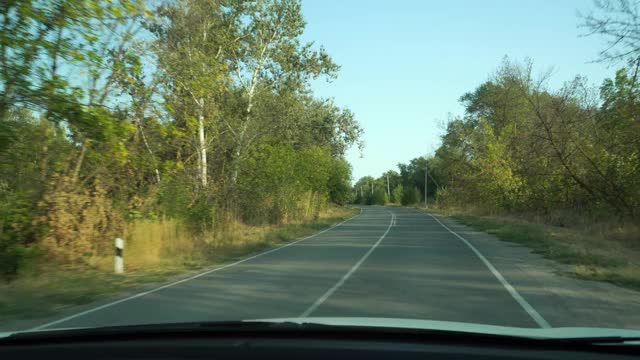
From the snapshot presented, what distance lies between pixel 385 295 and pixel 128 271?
7.73 m

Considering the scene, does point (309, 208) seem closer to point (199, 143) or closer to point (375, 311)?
point (199, 143)

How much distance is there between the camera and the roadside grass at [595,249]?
14047 mm

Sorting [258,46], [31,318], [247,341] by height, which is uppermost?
[258,46]

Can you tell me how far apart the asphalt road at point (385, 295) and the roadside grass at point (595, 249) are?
74 centimetres

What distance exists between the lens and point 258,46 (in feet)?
117

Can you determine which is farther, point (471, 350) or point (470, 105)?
point (470, 105)

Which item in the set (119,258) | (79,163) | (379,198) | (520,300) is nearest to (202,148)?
(79,163)

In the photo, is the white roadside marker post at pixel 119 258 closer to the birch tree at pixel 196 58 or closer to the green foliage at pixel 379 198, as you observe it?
the birch tree at pixel 196 58

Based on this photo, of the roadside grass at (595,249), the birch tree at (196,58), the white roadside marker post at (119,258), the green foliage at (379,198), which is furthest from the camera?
the green foliage at (379,198)

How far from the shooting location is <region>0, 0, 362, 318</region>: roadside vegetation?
11914 millimetres

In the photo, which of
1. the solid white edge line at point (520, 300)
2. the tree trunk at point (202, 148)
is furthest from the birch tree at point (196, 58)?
the solid white edge line at point (520, 300)

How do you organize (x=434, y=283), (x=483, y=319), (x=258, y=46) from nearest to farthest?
1. (x=483, y=319)
2. (x=434, y=283)
3. (x=258, y=46)

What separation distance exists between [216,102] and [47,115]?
1892 cm

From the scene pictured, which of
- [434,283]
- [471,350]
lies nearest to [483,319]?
[434,283]
